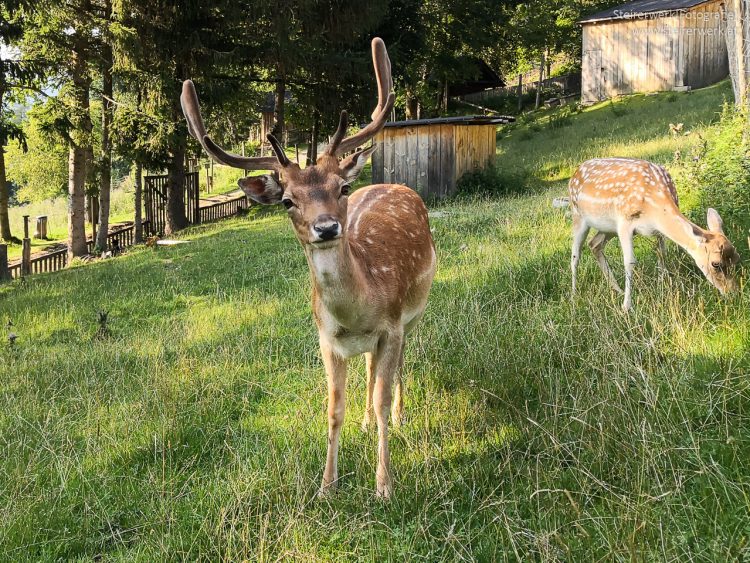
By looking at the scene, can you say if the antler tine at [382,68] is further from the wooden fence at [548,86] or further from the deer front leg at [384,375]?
the wooden fence at [548,86]

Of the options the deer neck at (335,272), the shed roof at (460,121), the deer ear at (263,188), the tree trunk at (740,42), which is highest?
the shed roof at (460,121)

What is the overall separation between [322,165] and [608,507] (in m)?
2.16

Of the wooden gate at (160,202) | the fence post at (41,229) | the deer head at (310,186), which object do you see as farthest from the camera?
the fence post at (41,229)

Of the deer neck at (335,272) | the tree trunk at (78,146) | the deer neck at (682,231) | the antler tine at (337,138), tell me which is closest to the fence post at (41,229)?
the tree trunk at (78,146)

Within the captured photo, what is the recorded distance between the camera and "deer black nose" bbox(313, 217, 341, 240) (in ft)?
10.2

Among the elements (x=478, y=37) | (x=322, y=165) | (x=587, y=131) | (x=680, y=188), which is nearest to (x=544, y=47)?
(x=478, y=37)

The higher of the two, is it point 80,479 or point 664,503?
point 664,503

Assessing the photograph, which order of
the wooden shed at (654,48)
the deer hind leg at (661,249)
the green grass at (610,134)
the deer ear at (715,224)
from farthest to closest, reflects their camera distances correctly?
the wooden shed at (654,48)
the green grass at (610,134)
the deer hind leg at (661,249)
the deer ear at (715,224)

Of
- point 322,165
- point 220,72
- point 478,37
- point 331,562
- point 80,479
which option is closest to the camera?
point 331,562

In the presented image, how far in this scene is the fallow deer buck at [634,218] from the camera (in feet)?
16.9

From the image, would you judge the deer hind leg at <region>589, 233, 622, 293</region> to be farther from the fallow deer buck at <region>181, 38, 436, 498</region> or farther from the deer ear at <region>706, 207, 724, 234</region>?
the fallow deer buck at <region>181, 38, 436, 498</region>

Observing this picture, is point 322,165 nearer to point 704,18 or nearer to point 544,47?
point 704,18

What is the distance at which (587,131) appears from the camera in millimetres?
22328

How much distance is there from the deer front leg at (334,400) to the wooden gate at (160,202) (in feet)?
68.4
